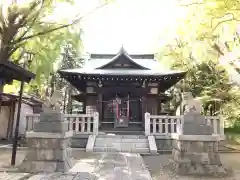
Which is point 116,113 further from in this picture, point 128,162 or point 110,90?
point 128,162

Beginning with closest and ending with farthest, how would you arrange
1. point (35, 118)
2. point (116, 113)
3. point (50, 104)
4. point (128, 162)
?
point (50, 104)
point (128, 162)
point (35, 118)
point (116, 113)

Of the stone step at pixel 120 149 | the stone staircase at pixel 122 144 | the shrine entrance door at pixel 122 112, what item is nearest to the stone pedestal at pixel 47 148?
the stone step at pixel 120 149

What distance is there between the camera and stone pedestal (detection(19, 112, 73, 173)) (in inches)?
271

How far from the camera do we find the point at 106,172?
6793 millimetres

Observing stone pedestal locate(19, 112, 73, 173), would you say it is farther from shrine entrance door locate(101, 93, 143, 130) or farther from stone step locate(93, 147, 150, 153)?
shrine entrance door locate(101, 93, 143, 130)

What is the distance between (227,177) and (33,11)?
1048 centimetres

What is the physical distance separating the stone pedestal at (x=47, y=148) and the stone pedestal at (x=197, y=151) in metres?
3.50

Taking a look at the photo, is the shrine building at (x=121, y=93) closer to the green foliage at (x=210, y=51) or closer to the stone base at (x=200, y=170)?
the green foliage at (x=210, y=51)

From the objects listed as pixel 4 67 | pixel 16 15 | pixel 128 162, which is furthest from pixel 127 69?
pixel 4 67

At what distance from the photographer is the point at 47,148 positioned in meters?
7.03

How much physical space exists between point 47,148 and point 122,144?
546 cm

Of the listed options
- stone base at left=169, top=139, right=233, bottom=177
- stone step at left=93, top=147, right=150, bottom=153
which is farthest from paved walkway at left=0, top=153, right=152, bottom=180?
stone step at left=93, top=147, right=150, bottom=153

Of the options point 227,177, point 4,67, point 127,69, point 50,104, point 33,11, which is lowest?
point 227,177

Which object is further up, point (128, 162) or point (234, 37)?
point (234, 37)
